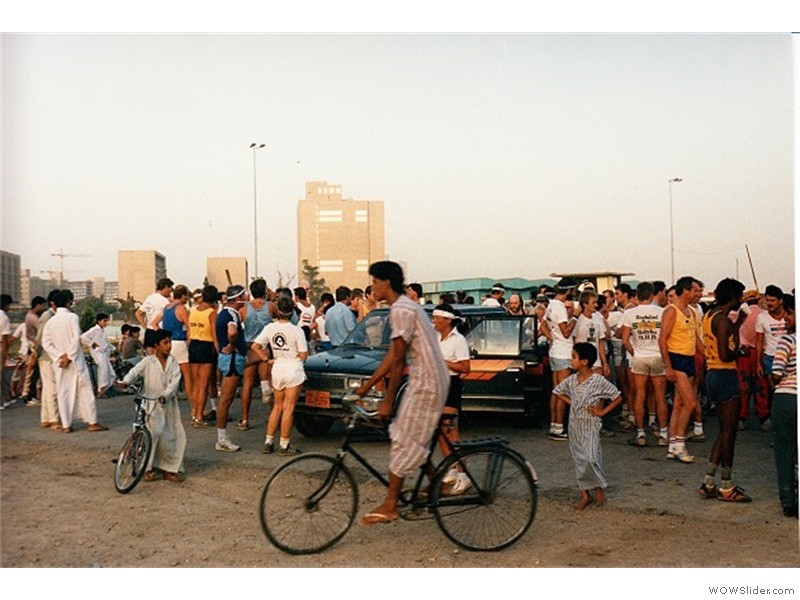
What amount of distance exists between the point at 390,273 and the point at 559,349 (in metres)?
5.08

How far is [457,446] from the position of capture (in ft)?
19.3

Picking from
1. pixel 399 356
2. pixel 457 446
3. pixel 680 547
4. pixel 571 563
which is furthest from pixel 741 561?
pixel 399 356

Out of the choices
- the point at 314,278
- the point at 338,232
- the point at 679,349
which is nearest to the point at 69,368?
the point at 679,349

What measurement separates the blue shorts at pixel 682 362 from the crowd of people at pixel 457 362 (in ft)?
0.04

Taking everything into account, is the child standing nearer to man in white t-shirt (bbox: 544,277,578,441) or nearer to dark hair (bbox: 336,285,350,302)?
man in white t-shirt (bbox: 544,277,578,441)

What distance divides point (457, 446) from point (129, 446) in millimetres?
3480

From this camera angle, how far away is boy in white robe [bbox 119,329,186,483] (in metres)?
7.95

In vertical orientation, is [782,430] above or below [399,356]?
below

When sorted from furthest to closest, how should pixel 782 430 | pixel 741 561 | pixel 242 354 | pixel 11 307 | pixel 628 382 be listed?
pixel 11 307 → pixel 628 382 → pixel 242 354 → pixel 782 430 → pixel 741 561

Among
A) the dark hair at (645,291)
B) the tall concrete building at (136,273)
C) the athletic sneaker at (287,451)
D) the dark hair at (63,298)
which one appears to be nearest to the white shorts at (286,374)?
the athletic sneaker at (287,451)

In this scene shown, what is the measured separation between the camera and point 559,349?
1053cm

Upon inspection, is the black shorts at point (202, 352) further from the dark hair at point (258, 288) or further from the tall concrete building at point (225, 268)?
the tall concrete building at point (225, 268)

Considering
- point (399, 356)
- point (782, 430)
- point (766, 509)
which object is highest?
point (399, 356)

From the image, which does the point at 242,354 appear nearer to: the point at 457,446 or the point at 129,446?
the point at 129,446
